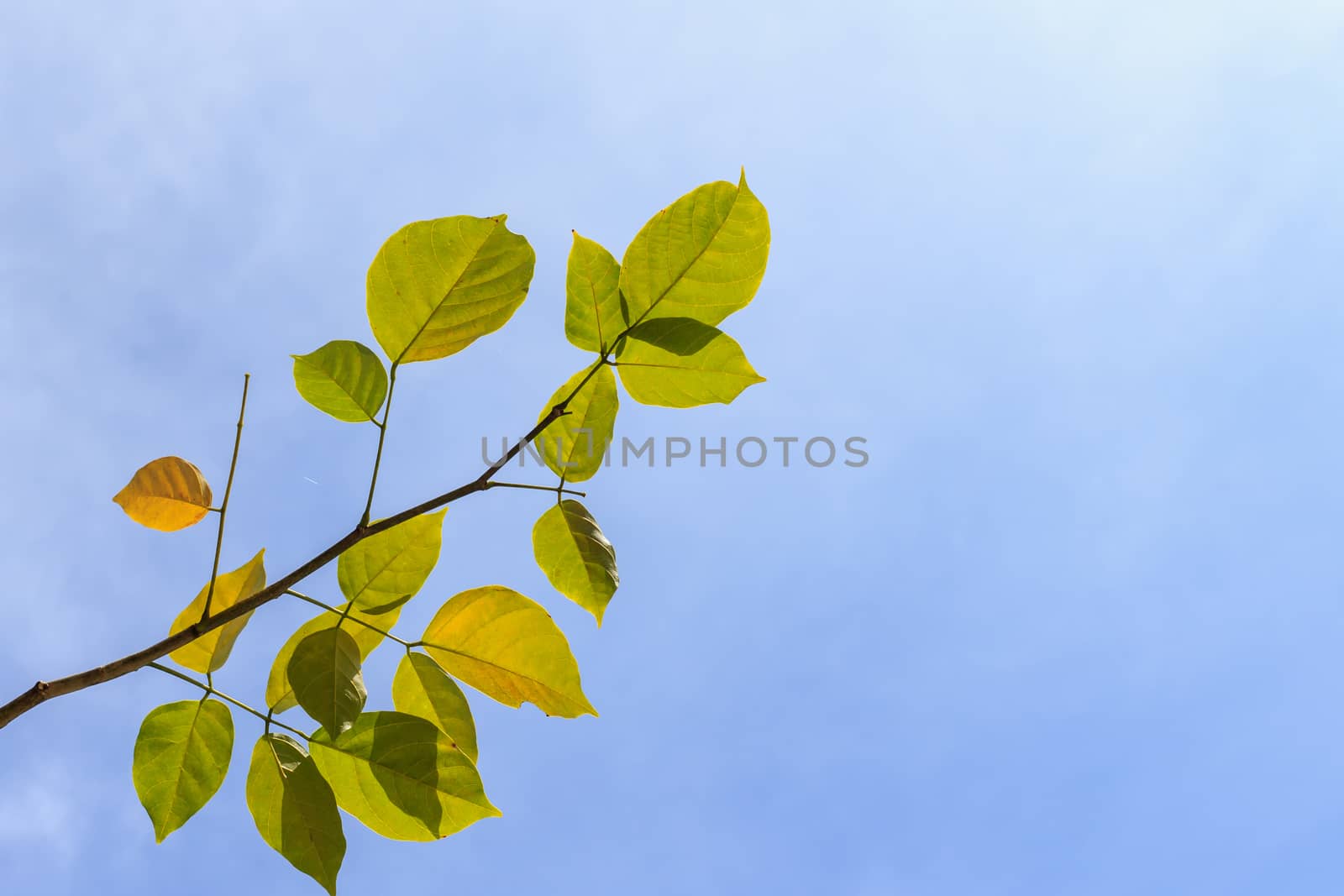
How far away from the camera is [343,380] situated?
3.04ft

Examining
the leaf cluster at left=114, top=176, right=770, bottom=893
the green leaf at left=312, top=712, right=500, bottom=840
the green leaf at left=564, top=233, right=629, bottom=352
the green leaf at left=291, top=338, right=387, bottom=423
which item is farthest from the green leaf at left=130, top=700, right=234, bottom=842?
the green leaf at left=564, top=233, right=629, bottom=352

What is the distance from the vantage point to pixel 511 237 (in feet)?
3.07

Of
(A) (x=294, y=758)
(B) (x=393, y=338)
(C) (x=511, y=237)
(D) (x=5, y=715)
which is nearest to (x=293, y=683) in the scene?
(A) (x=294, y=758)

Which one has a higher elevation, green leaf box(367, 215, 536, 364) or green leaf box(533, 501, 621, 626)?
green leaf box(367, 215, 536, 364)

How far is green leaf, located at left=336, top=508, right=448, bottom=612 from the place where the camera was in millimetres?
998

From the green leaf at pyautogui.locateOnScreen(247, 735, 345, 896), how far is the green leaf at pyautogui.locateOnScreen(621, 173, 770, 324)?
601mm

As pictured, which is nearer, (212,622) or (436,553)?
(212,622)

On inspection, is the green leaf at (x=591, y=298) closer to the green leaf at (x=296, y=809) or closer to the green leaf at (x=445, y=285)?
the green leaf at (x=445, y=285)

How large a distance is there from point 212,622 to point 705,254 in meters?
0.58

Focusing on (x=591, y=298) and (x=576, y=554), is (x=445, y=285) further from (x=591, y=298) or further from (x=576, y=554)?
→ (x=576, y=554)

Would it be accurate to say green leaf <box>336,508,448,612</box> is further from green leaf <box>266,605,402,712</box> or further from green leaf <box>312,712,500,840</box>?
green leaf <box>312,712,500,840</box>

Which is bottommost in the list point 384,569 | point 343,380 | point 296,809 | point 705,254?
point 296,809

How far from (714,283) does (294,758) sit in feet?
2.17

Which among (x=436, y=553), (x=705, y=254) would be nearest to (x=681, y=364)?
(x=705, y=254)
